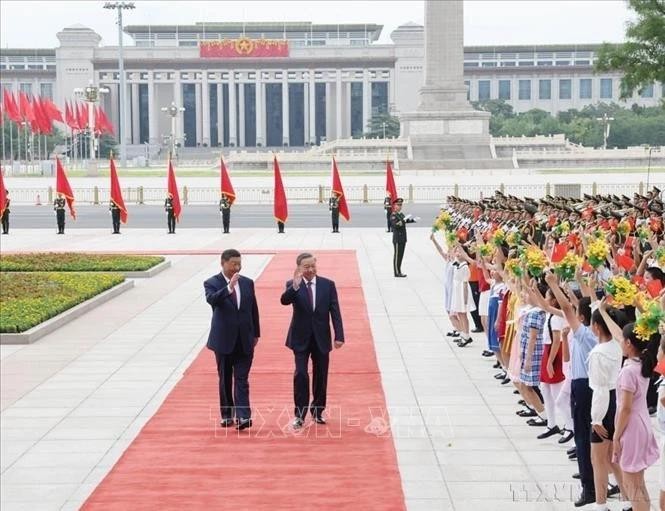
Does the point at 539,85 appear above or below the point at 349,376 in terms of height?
above

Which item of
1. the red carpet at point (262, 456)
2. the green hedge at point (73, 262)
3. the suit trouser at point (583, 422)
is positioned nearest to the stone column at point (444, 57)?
the green hedge at point (73, 262)

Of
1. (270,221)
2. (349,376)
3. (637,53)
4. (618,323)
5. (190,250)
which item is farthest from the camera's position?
(270,221)

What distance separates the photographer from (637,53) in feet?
112

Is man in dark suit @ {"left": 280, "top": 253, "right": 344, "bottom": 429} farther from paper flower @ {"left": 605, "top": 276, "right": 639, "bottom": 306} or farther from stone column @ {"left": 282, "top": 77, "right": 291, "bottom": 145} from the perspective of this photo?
stone column @ {"left": 282, "top": 77, "right": 291, "bottom": 145}

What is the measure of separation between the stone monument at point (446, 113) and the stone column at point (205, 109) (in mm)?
56981

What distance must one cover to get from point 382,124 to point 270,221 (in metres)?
73.6

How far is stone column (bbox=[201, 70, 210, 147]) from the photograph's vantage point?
448 feet

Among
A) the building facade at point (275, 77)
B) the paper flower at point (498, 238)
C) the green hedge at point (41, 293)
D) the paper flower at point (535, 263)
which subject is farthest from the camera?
the building facade at point (275, 77)

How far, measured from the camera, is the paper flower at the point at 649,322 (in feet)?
23.3

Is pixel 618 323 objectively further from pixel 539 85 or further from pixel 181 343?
pixel 539 85

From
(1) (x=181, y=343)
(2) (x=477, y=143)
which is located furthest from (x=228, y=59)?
(1) (x=181, y=343)

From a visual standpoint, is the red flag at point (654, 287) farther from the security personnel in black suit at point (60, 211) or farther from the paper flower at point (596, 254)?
the security personnel in black suit at point (60, 211)

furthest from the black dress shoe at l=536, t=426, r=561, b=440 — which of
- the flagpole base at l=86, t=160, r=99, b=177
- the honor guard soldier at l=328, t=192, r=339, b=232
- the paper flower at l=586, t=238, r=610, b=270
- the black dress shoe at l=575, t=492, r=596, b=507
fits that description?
the flagpole base at l=86, t=160, r=99, b=177

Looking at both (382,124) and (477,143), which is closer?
(477,143)
